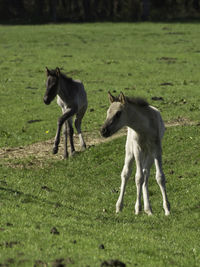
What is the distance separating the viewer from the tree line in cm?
6844

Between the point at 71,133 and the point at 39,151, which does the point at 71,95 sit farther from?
the point at 39,151

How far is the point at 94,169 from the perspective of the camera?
1884 centimetres

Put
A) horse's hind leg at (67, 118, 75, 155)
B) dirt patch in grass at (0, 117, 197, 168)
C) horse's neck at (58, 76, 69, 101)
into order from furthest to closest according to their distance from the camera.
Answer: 1. horse's hind leg at (67, 118, 75, 155)
2. horse's neck at (58, 76, 69, 101)
3. dirt patch in grass at (0, 117, 197, 168)

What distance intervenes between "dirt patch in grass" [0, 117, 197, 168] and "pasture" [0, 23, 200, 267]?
0.04m

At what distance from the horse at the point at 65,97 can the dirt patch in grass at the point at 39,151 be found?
0.69m

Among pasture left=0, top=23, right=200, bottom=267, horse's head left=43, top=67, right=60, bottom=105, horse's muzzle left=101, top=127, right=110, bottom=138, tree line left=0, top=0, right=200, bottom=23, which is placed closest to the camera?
pasture left=0, top=23, right=200, bottom=267

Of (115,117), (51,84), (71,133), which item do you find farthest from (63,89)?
(115,117)

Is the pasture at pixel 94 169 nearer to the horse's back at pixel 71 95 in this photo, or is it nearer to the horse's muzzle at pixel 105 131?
the horse's back at pixel 71 95

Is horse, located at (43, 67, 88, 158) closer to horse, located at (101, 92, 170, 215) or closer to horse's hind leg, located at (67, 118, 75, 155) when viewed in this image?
horse's hind leg, located at (67, 118, 75, 155)

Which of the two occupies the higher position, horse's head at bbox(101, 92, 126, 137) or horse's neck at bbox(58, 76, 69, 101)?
horse's head at bbox(101, 92, 126, 137)

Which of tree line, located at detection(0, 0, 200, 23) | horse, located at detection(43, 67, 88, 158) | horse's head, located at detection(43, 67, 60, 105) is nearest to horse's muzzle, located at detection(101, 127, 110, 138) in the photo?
horse, located at detection(43, 67, 88, 158)

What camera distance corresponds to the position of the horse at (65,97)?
20281mm

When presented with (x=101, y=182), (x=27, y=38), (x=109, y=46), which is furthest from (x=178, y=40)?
(x=101, y=182)

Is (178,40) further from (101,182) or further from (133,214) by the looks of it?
(133,214)
